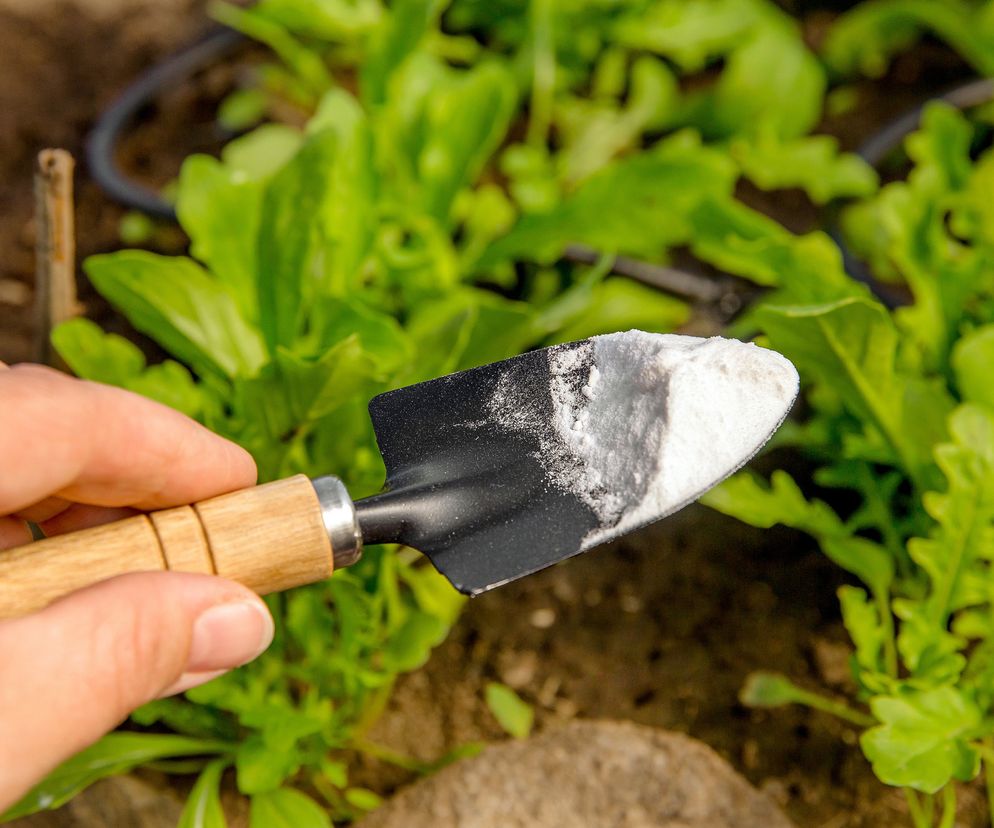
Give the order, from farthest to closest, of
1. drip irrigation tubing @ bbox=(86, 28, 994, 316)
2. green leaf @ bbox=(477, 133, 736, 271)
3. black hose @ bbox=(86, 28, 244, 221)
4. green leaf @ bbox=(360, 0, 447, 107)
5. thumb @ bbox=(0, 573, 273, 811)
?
black hose @ bbox=(86, 28, 244, 221) < drip irrigation tubing @ bbox=(86, 28, 994, 316) < green leaf @ bbox=(360, 0, 447, 107) < green leaf @ bbox=(477, 133, 736, 271) < thumb @ bbox=(0, 573, 273, 811)

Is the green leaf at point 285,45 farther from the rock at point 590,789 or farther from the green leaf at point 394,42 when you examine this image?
the rock at point 590,789

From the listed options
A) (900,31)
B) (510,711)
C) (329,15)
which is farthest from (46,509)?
(900,31)

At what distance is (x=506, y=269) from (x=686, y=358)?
27.8 inches

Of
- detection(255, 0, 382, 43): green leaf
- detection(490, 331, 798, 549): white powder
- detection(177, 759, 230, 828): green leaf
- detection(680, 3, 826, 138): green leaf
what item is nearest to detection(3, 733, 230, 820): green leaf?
detection(177, 759, 230, 828): green leaf

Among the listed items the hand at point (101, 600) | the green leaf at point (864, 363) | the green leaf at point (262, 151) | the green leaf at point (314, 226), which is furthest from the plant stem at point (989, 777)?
the green leaf at point (262, 151)

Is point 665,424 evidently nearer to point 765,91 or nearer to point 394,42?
point 394,42

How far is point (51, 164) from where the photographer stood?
0.84 meters

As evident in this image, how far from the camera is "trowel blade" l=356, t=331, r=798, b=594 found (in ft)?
2.06

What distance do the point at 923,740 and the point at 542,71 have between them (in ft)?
3.78

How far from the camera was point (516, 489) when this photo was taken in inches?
26.8

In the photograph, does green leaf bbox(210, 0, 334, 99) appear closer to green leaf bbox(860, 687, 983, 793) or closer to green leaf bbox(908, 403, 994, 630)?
green leaf bbox(908, 403, 994, 630)

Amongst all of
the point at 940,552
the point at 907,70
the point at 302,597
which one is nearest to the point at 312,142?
the point at 302,597

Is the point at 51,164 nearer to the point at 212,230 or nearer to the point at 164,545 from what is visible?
the point at 212,230

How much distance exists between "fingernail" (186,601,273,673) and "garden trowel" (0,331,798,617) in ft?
0.08
